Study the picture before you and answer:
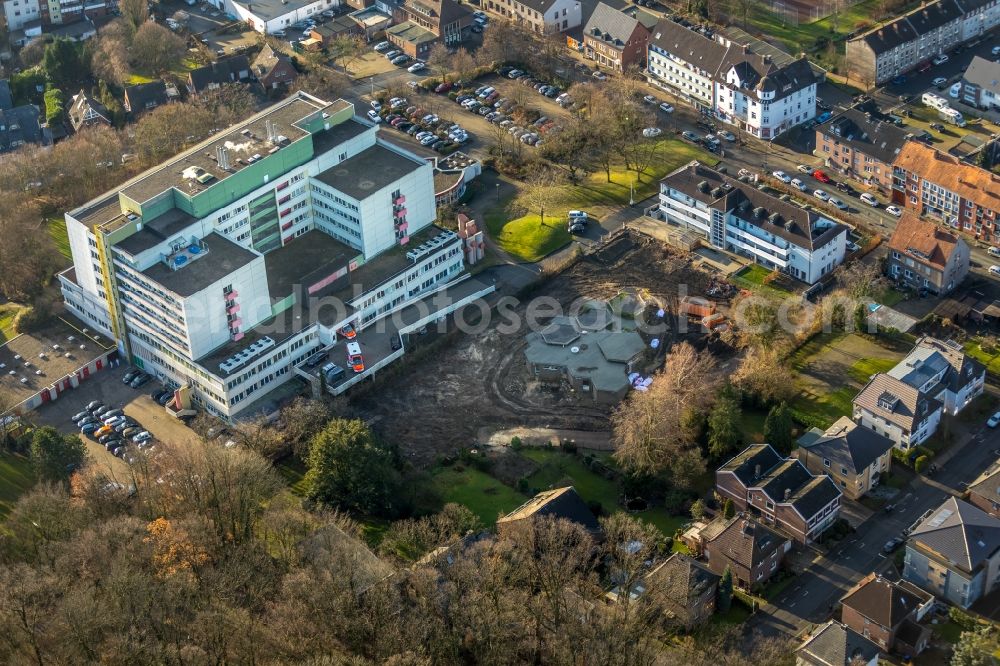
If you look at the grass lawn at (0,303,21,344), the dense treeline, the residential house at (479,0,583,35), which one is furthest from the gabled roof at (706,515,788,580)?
the residential house at (479,0,583,35)

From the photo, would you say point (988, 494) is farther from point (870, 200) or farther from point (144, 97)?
point (144, 97)

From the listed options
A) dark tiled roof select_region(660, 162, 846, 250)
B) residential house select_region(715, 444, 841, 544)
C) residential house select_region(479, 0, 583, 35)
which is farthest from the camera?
residential house select_region(479, 0, 583, 35)

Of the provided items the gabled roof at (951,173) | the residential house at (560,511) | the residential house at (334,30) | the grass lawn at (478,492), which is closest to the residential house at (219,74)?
the residential house at (334,30)

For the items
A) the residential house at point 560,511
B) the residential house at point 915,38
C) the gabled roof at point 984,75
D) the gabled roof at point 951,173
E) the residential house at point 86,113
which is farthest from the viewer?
the residential house at point 915,38

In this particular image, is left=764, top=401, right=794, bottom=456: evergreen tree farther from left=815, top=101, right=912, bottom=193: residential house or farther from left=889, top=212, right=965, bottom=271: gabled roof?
left=815, top=101, right=912, bottom=193: residential house

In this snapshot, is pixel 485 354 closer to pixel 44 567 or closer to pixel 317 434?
pixel 317 434

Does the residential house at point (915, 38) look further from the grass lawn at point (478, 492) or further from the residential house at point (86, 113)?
the residential house at point (86, 113)

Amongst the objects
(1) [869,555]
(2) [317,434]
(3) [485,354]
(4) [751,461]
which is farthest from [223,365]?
(1) [869,555]
